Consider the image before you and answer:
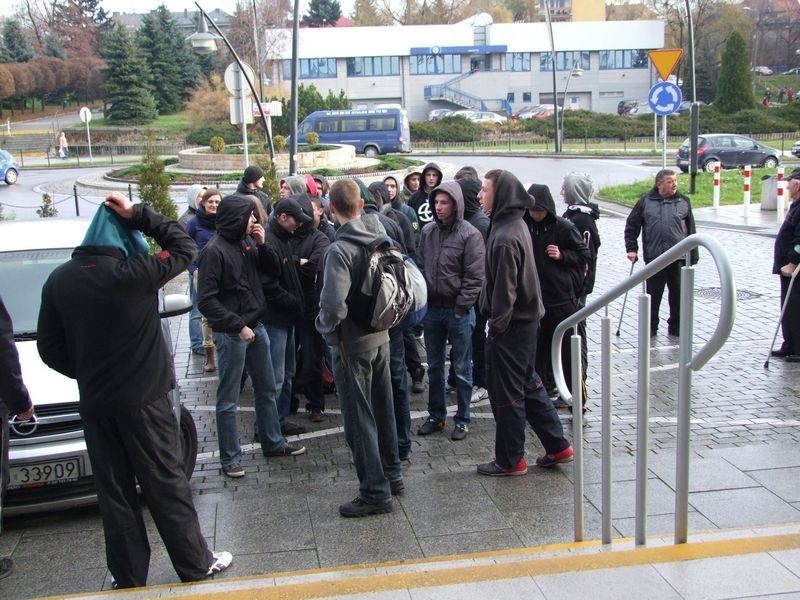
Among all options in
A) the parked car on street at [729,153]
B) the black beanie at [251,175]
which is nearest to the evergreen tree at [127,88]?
the parked car on street at [729,153]

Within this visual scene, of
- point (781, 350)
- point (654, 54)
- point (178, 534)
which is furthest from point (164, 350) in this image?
point (654, 54)

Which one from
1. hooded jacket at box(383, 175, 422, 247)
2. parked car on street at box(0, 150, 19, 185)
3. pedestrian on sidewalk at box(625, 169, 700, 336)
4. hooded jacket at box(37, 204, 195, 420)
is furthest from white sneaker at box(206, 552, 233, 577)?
parked car on street at box(0, 150, 19, 185)

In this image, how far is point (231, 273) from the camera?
6.18 meters

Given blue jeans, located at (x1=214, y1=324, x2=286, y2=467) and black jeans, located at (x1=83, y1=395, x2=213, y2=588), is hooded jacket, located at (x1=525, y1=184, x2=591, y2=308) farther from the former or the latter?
black jeans, located at (x1=83, y1=395, x2=213, y2=588)

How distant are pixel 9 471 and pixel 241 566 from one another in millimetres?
1592

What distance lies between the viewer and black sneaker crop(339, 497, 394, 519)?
212 inches

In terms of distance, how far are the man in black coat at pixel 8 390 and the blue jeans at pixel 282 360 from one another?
213cm

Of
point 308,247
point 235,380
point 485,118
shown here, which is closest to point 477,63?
point 485,118

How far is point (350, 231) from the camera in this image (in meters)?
5.29

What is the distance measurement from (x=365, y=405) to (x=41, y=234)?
3463 mm

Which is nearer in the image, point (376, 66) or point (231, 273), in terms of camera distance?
point (231, 273)

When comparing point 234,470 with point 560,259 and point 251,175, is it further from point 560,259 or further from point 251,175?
point 251,175

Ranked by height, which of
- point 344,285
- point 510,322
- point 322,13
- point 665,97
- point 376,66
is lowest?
point 510,322

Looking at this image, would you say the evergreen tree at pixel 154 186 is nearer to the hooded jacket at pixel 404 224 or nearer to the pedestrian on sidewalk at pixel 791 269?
the hooded jacket at pixel 404 224
